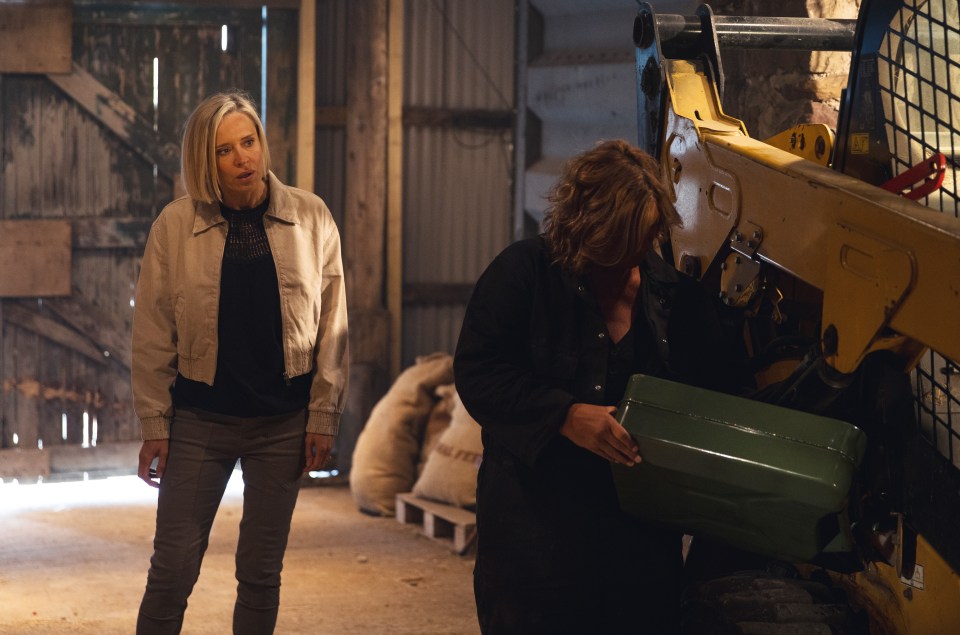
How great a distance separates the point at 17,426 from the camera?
710 cm

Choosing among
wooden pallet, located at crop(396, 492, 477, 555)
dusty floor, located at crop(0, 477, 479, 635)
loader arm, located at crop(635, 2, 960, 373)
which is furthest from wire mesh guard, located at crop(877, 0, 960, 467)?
wooden pallet, located at crop(396, 492, 477, 555)

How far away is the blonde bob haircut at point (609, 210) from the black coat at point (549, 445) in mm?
85

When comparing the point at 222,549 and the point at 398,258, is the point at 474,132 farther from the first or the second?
the point at 222,549

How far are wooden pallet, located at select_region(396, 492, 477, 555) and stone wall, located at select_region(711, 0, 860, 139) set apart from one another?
2.12m

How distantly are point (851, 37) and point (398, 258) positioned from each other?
454 centimetres

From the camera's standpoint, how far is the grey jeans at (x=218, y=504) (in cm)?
Result: 344

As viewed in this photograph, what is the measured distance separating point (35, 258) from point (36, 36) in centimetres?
120

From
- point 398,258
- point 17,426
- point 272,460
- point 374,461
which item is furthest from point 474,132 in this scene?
point 272,460

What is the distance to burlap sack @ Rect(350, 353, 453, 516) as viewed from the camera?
6.70 meters

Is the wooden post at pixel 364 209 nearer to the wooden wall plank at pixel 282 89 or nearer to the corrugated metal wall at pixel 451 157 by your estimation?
the wooden wall plank at pixel 282 89

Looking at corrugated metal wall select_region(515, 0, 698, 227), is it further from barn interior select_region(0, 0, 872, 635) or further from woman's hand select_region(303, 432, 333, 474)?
woman's hand select_region(303, 432, 333, 474)

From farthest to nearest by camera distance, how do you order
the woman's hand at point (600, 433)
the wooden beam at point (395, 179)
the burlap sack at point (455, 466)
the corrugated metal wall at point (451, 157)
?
the corrugated metal wall at point (451, 157), the wooden beam at point (395, 179), the burlap sack at point (455, 466), the woman's hand at point (600, 433)

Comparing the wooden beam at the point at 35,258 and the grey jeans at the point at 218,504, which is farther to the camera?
the wooden beam at the point at 35,258

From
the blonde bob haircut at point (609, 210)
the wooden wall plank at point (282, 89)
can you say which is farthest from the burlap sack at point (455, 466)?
the blonde bob haircut at point (609, 210)
